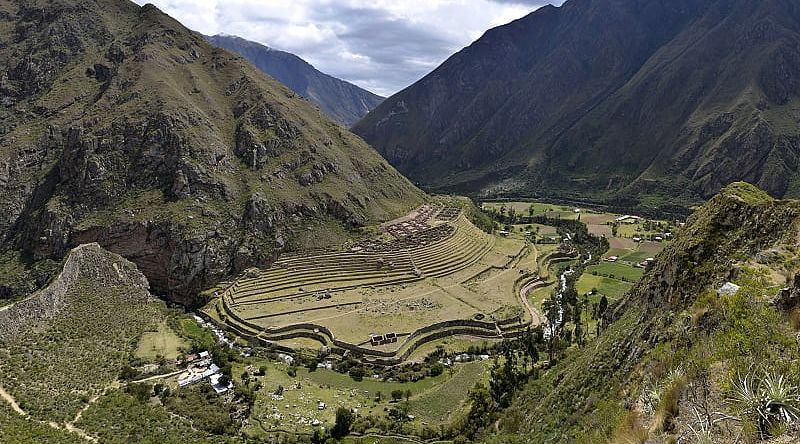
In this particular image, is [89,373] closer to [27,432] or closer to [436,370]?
[27,432]

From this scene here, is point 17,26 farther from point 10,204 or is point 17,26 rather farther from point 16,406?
point 16,406

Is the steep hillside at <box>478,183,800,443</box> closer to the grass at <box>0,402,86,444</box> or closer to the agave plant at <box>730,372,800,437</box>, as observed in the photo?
the agave plant at <box>730,372,800,437</box>

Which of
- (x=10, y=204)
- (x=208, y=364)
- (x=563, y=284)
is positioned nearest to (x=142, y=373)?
(x=208, y=364)

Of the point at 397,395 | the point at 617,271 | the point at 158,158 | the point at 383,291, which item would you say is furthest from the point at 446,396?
the point at 158,158

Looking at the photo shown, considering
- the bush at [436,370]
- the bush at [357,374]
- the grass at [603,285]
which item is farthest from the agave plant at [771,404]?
the grass at [603,285]

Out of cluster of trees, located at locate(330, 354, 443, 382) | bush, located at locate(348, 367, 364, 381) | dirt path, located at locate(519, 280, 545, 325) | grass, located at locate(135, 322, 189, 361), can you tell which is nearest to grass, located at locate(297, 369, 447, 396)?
bush, located at locate(348, 367, 364, 381)

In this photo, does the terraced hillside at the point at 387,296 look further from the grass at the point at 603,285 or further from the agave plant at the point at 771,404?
the agave plant at the point at 771,404
